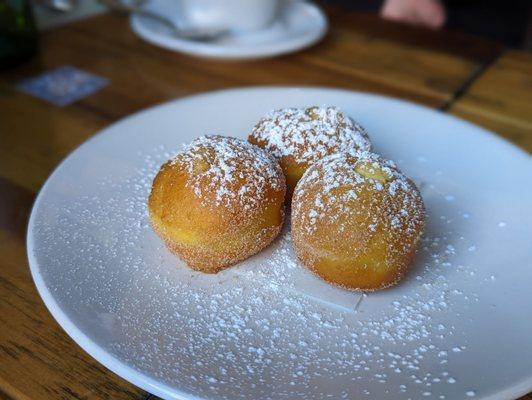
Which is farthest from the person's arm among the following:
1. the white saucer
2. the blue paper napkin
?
the blue paper napkin

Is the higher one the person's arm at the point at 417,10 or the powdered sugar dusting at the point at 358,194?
the powdered sugar dusting at the point at 358,194

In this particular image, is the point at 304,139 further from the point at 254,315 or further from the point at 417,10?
the point at 417,10

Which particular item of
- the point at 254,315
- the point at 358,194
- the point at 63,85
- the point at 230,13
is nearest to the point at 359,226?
the point at 358,194

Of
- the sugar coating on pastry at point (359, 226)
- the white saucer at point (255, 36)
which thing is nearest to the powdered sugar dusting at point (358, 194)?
the sugar coating on pastry at point (359, 226)

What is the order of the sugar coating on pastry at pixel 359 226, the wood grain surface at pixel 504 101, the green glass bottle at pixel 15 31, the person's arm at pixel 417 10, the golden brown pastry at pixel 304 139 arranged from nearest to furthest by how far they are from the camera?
the sugar coating on pastry at pixel 359 226 → the golden brown pastry at pixel 304 139 → the wood grain surface at pixel 504 101 → the green glass bottle at pixel 15 31 → the person's arm at pixel 417 10

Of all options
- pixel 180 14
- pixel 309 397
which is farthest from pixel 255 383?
pixel 180 14

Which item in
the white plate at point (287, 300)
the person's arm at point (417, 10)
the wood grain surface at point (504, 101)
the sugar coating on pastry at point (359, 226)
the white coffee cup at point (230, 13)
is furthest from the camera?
the person's arm at point (417, 10)

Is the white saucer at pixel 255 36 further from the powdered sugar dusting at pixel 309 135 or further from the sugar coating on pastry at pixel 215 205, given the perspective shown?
the sugar coating on pastry at pixel 215 205

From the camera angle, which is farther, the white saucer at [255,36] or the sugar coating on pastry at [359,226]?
the white saucer at [255,36]
